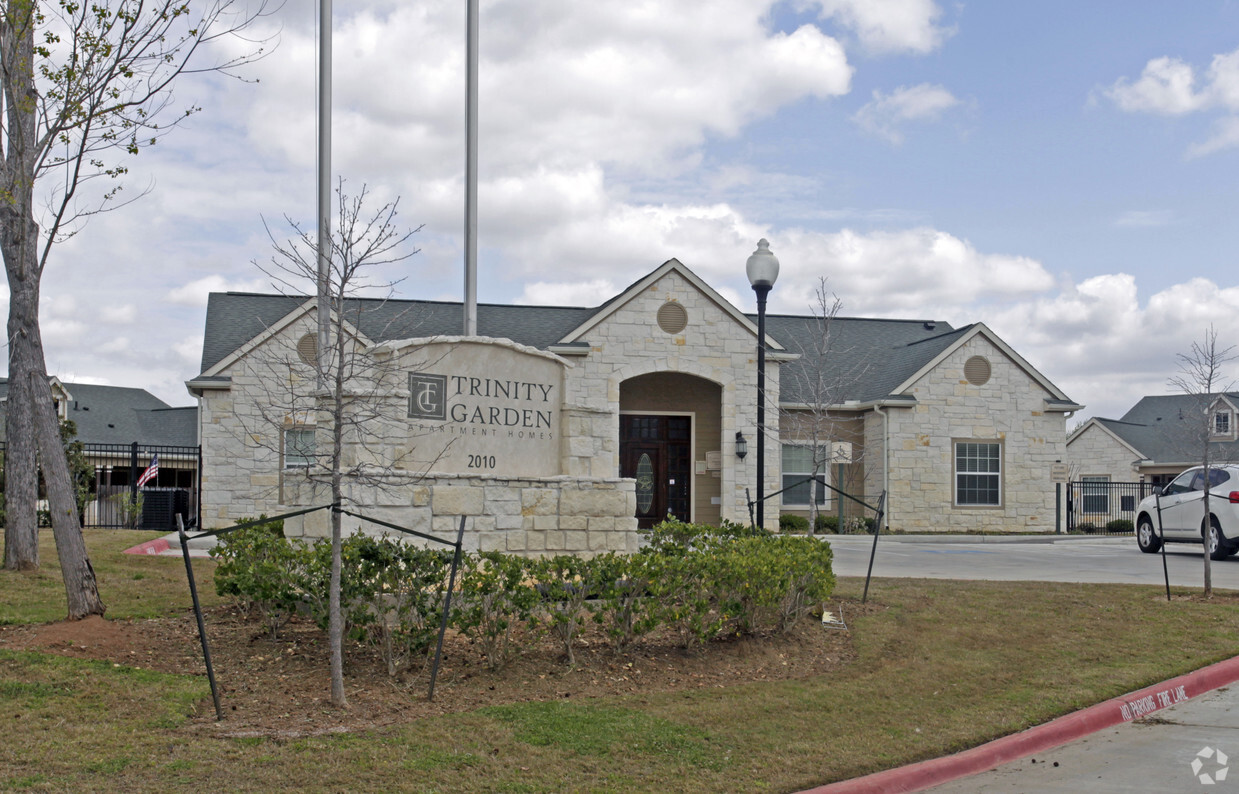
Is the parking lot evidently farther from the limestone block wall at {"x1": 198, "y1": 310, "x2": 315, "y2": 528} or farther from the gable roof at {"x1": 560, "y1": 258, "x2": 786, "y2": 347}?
the limestone block wall at {"x1": 198, "y1": 310, "x2": 315, "y2": 528}

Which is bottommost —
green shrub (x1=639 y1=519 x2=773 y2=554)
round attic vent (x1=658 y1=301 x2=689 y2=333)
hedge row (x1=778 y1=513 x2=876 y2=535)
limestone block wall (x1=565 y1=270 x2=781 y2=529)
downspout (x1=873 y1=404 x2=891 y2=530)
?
hedge row (x1=778 y1=513 x2=876 y2=535)

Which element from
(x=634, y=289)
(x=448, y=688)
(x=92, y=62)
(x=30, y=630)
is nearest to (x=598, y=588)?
(x=448, y=688)

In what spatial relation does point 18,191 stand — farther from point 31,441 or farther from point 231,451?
point 231,451

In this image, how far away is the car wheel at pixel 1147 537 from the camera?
20.1 metres

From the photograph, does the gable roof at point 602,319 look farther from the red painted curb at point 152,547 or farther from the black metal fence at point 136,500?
the red painted curb at point 152,547

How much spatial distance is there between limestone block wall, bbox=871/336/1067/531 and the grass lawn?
16.4m

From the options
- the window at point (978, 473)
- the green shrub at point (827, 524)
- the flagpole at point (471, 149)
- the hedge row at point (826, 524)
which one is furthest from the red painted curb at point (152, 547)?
the window at point (978, 473)

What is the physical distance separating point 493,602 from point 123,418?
35337mm

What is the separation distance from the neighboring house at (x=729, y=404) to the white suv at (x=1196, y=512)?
6356 mm

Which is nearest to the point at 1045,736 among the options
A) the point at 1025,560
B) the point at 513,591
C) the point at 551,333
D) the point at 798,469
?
the point at 513,591

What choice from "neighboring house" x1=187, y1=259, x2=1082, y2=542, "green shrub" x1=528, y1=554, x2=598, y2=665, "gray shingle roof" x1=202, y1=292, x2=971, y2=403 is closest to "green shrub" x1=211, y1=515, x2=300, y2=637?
"green shrub" x1=528, y1=554, x2=598, y2=665

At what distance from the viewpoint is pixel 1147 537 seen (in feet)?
66.9

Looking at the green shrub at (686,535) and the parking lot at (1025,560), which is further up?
the green shrub at (686,535)

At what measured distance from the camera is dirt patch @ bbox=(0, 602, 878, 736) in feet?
21.3
